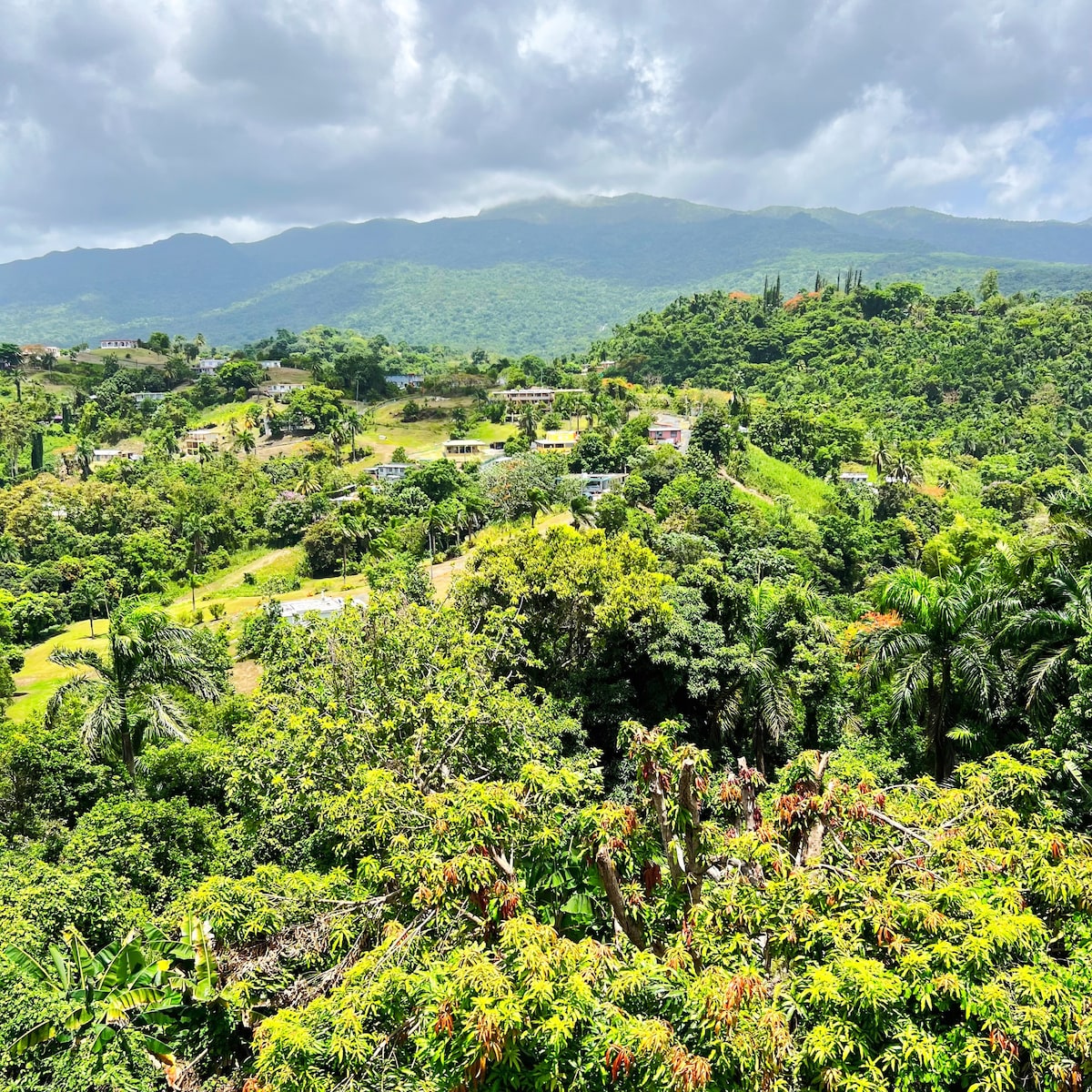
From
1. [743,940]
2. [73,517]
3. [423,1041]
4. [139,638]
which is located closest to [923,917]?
[743,940]

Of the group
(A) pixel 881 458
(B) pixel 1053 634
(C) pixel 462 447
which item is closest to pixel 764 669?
(B) pixel 1053 634

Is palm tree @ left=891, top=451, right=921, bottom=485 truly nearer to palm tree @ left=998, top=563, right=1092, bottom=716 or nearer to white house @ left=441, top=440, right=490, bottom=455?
white house @ left=441, top=440, right=490, bottom=455

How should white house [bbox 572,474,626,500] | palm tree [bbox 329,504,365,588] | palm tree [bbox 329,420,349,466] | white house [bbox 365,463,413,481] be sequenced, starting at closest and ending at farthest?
palm tree [bbox 329,504,365,588] → white house [bbox 572,474,626,500] → white house [bbox 365,463,413,481] → palm tree [bbox 329,420,349,466]

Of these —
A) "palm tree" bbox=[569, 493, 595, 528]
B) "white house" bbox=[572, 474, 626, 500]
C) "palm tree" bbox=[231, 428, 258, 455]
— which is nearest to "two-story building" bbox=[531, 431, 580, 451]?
"white house" bbox=[572, 474, 626, 500]

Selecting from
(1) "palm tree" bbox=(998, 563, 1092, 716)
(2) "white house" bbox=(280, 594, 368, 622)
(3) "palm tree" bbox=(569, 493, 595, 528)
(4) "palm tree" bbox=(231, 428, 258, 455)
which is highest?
(1) "palm tree" bbox=(998, 563, 1092, 716)

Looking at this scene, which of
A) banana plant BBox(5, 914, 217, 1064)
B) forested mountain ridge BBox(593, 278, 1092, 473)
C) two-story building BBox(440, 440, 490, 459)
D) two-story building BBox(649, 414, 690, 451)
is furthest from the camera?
two-story building BBox(440, 440, 490, 459)

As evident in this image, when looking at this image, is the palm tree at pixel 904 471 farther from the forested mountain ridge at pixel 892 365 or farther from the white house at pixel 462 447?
the white house at pixel 462 447

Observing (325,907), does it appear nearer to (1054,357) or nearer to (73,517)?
(73,517)
